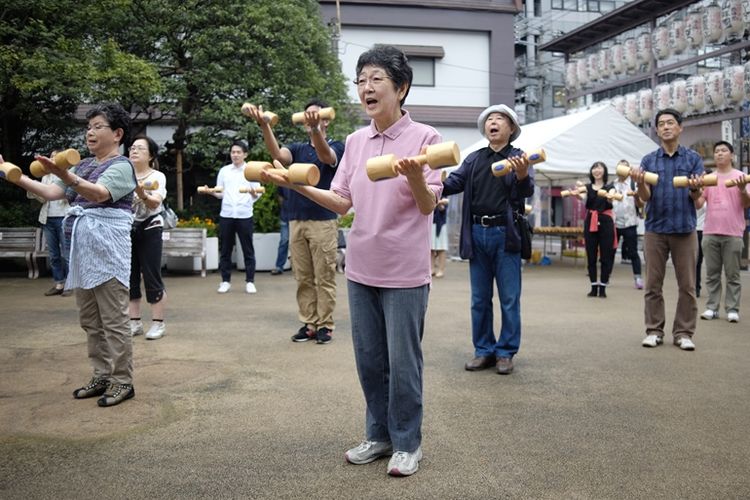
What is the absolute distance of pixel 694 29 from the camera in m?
17.2

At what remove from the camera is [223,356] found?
5.77m

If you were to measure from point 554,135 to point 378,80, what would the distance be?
38.0 ft

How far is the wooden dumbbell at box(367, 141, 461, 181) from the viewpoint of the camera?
276 centimetres

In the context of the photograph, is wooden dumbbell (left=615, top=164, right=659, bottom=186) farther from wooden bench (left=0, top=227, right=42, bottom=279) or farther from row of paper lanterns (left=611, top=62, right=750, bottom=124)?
row of paper lanterns (left=611, top=62, right=750, bottom=124)

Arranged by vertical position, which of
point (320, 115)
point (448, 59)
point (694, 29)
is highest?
point (448, 59)

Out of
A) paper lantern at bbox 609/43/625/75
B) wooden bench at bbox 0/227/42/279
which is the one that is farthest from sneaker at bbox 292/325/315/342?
paper lantern at bbox 609/43/625/75

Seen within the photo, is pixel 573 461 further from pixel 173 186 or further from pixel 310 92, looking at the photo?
pixel 173 186

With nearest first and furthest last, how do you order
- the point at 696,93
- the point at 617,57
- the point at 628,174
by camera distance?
the point at 628,174, the point at 696,93, the point at 617,57

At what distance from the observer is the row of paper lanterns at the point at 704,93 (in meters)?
15.5

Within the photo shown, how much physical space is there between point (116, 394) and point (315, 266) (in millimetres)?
2380

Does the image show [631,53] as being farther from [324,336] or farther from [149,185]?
[149,185]

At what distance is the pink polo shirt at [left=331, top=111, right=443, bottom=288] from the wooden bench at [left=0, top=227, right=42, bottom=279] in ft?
33.6

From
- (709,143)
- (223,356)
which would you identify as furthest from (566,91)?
(223,356)

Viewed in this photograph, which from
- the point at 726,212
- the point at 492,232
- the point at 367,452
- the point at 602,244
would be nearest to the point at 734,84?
the point at 602,244
